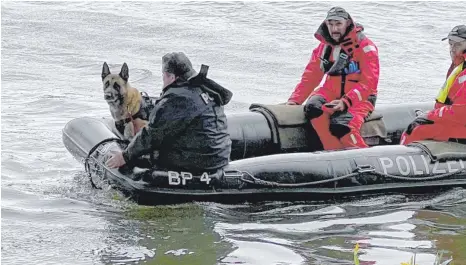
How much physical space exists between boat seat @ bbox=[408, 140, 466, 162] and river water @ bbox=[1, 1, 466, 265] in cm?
32

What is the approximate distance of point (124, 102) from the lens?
774 centimetres

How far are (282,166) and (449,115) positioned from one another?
1.54 meters

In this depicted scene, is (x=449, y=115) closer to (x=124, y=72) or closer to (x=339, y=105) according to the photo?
(x=339, y=105)

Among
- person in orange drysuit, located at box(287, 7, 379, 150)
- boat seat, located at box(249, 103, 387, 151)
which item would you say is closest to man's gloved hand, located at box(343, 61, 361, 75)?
person in orange drysuit, located at box(287, 7, 379, 150)

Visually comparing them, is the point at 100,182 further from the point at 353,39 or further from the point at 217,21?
the point at 217,21

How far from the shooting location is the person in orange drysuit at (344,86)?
8438 millimetres

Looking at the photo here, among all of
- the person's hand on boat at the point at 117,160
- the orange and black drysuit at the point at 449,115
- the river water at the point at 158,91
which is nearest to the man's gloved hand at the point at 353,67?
the orange and black drysuit at the point at 449,115

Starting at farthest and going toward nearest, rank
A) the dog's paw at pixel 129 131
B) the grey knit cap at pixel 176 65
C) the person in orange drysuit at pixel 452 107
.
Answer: the person in orange drysuit at pixel 452 107 → the dog's paw at pixel 129 131 → the grey knit cap at pixel 176 65

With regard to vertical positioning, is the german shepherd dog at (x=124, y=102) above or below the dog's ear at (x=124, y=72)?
below

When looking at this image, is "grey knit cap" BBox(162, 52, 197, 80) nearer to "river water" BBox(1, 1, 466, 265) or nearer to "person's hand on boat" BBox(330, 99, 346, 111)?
"river water" BBox(1, 1, 466, 265)

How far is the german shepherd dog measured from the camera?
7.66 m

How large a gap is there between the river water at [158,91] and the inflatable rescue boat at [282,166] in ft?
0.44

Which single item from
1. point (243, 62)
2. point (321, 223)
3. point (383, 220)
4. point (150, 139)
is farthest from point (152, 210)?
point (243, 62)

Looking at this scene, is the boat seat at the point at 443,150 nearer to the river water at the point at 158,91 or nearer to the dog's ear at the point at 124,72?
the river water at the point at 158,91
